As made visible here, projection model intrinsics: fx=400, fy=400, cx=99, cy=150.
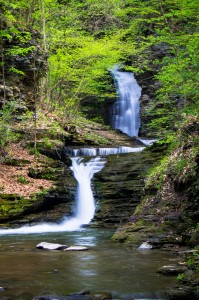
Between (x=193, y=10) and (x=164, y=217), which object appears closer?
(x=164, y=217)

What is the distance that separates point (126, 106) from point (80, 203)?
15003mm

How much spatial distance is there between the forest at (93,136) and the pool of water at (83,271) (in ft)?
1.69

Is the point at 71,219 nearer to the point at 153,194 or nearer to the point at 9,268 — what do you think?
the point at 153,194

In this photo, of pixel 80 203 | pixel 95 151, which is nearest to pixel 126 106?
pixel 95 151

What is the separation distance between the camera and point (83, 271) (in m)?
6.91

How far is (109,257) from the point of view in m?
8.06

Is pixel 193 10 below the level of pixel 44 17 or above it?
below

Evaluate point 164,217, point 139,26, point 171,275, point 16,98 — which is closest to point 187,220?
point 164,217

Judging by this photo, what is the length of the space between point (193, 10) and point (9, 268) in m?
10.2

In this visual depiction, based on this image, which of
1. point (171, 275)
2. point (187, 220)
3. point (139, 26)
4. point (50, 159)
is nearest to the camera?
point (171, 275)

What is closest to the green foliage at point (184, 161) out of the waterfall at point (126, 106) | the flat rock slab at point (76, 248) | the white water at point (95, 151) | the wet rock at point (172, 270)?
Answer: the flat rock slab at point (76, 248)

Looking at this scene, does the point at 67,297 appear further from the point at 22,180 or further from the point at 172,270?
the point at 22,180

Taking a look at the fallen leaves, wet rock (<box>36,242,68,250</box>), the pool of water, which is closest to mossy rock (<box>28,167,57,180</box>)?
the fallen leaves

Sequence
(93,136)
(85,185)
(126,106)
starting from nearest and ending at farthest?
1. (85,185)
2. (93,136)
3. (126,106)
